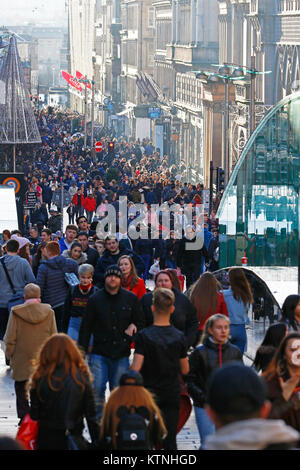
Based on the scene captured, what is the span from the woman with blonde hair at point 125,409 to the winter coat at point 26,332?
11.0 feet

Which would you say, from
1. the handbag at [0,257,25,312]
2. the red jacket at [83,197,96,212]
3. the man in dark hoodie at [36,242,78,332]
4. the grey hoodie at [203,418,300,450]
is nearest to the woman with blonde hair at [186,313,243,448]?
the grey hoodie at [203,418,300,450]

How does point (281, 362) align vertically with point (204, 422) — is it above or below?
above

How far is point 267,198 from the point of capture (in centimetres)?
1758

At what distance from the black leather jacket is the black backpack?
28.4 inches

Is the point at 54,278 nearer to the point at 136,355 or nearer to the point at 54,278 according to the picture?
the point at 54,278

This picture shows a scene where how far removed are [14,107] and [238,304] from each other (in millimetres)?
50983

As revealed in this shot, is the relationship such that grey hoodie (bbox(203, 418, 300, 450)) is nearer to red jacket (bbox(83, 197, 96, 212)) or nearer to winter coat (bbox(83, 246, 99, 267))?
winter coat (bbox(83, 246, 99, 267))

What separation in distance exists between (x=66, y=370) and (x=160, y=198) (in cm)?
2679

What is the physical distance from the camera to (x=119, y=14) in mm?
121938

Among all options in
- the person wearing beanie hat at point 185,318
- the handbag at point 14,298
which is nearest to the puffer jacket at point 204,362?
the person wearing beanie hat at point 185,318

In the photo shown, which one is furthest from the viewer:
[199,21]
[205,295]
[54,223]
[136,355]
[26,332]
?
[199,21]

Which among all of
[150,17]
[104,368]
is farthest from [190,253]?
[150,17]

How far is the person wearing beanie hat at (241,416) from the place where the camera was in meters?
4.04
